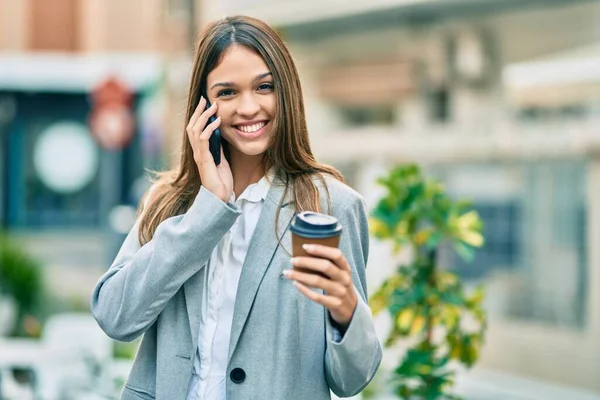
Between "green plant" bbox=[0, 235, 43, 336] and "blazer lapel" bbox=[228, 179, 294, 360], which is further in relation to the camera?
"green plant" bbox=[0, 235, 43, 336]

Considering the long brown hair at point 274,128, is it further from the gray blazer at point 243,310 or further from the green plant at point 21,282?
the green plant at point 21,282

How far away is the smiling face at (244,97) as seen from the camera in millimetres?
1859

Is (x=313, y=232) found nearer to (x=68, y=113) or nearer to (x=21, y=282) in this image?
(x=21, y=282)

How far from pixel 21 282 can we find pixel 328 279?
8.37 m

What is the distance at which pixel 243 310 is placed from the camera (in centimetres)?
181

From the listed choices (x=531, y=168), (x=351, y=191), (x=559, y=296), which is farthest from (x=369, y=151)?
(x=351, y=191)

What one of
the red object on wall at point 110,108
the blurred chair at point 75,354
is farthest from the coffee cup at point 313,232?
the red object on wall at point 110,108

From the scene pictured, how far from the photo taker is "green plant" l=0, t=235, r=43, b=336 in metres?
9.36

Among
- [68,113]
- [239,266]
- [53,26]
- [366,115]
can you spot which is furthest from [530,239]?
[53,26]

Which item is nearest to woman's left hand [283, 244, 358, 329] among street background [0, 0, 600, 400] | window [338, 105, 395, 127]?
street background [0, 0, 600, 400]

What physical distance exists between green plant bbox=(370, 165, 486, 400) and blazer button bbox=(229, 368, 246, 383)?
66.0 inches

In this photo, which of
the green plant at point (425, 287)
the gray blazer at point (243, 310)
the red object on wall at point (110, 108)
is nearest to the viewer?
the gray blazer at point (243, 310)

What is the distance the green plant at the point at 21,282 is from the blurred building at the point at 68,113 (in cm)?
1063

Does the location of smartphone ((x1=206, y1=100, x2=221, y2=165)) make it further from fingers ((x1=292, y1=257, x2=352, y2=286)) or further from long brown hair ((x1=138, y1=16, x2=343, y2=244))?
fingers ((x1=292, y1=257, x2=352, y2=286))
